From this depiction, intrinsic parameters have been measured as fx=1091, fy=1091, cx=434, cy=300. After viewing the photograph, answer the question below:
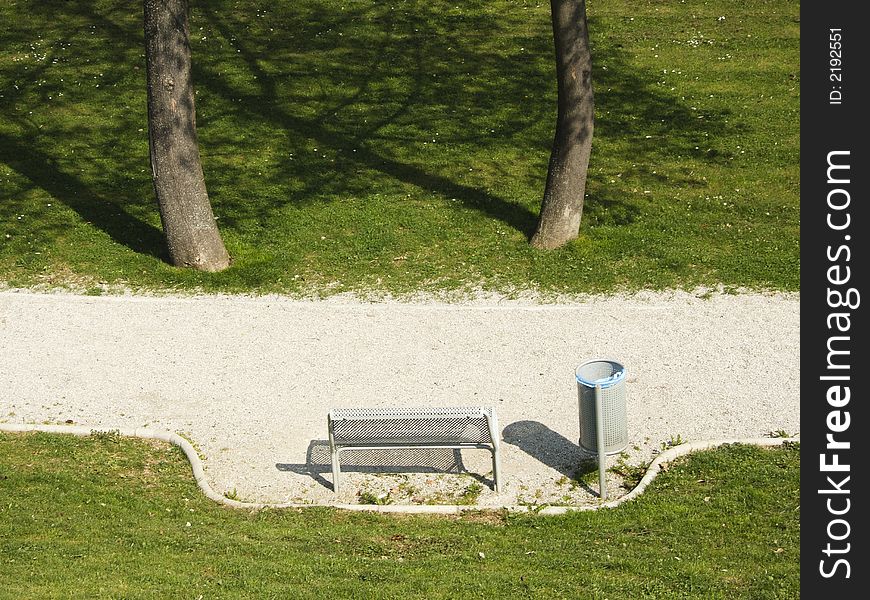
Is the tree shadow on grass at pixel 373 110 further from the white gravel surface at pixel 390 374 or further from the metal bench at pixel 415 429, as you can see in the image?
the metal bench at pixel 415 429

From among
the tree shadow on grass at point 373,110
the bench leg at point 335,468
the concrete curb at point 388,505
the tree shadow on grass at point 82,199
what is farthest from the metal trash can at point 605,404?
the tree shadow on grass at point 82,199

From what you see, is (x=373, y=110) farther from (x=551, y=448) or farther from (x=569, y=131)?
(x=551, y=448)

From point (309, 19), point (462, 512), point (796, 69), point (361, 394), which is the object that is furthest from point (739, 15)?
point (462, 512)

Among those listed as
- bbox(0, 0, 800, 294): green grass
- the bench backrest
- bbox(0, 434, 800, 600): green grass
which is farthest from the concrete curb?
bbox(0, 0, 800, 294): green grass

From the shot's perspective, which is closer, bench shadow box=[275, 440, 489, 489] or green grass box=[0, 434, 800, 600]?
green grass box=[0, 434, 800, 600]

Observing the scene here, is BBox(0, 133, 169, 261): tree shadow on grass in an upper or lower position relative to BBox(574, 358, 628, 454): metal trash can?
upper

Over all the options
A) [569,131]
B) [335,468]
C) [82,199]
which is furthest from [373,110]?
[335,468]

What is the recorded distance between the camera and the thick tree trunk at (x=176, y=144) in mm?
12477

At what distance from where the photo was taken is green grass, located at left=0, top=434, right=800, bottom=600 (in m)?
7.19

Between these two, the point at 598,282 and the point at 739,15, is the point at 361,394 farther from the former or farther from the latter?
the point at 739,15

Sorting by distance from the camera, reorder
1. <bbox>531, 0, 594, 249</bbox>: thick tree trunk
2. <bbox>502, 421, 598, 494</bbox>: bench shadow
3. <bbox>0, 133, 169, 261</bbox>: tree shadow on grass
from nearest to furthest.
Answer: <bbox>502, 421, 598, 494</bbox>: bench shadow
<bbox>531, 0, 594, 249</bbox>: thick tree trunk
<bbox>0, 133, 169, 261</bbox>: tree shadow on grass

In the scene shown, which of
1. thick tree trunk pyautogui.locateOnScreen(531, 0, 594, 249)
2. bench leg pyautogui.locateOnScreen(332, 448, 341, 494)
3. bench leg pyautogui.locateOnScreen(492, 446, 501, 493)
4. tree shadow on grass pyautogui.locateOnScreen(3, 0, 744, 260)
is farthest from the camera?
tree shadow on grass pyautogui.locateOnScreen(3, 0, 744, 260)

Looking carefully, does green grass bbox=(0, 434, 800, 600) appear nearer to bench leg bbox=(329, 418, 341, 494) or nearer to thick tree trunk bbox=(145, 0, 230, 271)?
bench leg bbox=(329, 418, 341, 494)

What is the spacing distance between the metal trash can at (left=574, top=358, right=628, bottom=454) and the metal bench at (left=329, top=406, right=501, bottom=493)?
0.75 m
